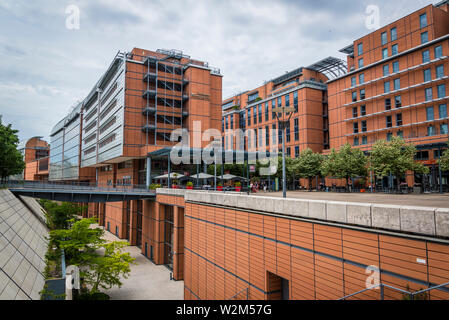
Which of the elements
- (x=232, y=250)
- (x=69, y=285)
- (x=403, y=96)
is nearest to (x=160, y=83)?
(x=69, y=285)

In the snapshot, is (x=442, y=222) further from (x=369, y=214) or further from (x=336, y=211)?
(x=336, y=211)

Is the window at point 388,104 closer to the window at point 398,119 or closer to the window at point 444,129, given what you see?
the window at point 398,119

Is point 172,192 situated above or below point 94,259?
above

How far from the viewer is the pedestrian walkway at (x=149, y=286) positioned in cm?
2405

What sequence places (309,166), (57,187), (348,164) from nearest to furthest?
(57,187)
(348,164)
(309,166)

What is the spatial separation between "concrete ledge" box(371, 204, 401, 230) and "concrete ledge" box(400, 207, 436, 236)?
0.47 ft

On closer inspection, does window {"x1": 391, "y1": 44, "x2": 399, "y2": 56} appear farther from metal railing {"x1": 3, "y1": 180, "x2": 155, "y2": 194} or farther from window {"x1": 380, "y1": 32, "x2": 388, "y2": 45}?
metal railing {"x1": 3, "y1": 180, "x2": 155, "y2": 194}

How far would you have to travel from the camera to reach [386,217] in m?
→ 7.92

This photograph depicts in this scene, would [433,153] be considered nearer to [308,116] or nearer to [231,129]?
[308,116]

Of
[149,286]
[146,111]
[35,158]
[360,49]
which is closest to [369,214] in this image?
[149,286]

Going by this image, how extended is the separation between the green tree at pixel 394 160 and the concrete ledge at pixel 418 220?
2916cm

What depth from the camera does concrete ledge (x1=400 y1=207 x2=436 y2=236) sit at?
703cm

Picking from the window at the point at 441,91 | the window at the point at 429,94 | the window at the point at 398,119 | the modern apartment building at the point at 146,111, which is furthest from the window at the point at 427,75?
the modern apartment building at the point at 146,111

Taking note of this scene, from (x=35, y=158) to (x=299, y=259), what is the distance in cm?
14964
